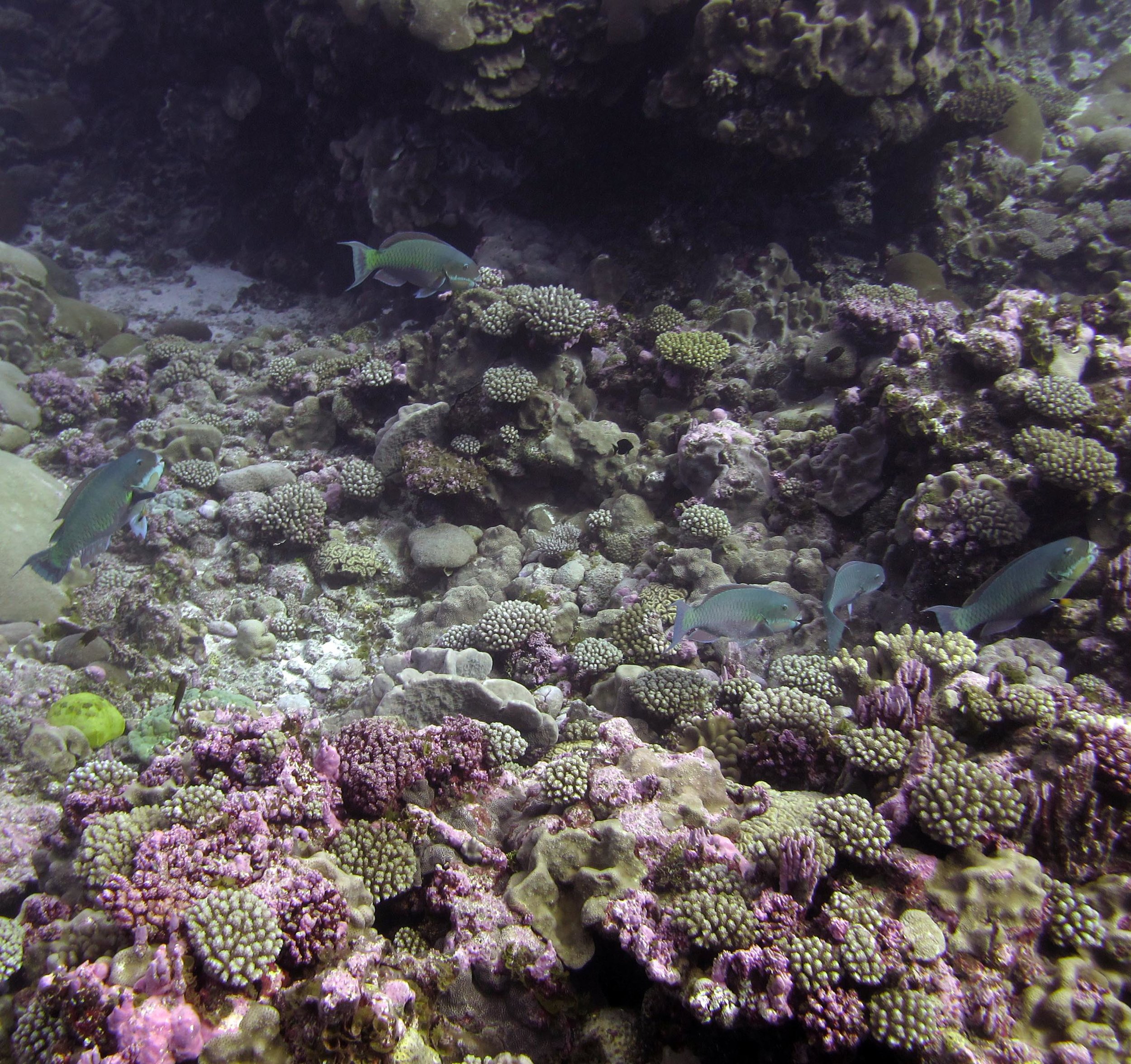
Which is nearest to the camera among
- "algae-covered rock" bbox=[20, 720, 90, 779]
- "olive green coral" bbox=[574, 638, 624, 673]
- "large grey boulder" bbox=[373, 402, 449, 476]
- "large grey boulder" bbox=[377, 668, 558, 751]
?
"algae-covered rock" bbox=[20, 720, 90, 779]

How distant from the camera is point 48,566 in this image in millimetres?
4250

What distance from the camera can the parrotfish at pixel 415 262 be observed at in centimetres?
614

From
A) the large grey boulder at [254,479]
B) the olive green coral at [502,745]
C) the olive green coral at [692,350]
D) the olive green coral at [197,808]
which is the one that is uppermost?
the olive green coral at [692,350]

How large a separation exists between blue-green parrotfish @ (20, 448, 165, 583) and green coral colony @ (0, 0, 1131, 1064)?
38 millimetres

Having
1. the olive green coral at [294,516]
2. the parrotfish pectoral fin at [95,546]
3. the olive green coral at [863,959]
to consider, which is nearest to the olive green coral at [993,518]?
the olive green coral at [863,959]

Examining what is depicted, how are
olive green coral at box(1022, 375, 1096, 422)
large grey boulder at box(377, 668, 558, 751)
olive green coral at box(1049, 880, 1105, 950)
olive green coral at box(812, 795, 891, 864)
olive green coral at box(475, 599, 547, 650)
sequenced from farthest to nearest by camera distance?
olive green coral at box(475, 599, 547, 650) < olive green coral at box(1022, 375, 1096, 422) < large grey boulder at box(377, 668, 558, 751) < olive green coral at box(812, 795, 891, 864) < olive green coral at box(1049, 880, 1105, 950)

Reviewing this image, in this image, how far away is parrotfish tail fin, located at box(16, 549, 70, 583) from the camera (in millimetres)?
4207

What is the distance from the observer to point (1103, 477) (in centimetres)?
433

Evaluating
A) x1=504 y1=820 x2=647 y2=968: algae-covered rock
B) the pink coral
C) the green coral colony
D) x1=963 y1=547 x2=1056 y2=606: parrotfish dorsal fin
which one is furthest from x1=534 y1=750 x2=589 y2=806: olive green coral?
x1=963 y1=547 x2=1056 y2=606: parrotfish dorsal fin

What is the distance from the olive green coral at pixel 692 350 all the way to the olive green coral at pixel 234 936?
6.66m

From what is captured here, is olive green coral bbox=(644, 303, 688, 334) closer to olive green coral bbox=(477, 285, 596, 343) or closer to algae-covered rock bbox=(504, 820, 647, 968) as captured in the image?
olive green coral bbox=(477, 285, 596, 343)

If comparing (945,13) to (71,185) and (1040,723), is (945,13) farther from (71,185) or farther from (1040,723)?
(71,185)

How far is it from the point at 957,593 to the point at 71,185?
20.1 m

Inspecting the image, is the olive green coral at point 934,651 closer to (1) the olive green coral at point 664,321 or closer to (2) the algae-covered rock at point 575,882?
(2) the algae-covered rock at point 575,882
